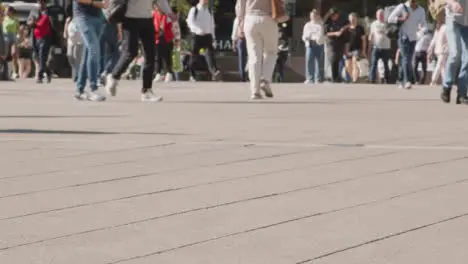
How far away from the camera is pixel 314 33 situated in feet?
93.5

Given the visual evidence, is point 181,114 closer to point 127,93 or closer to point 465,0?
point 465,0

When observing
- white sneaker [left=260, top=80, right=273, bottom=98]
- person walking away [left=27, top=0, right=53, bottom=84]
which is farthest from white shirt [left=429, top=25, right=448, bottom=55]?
white sneaker [left=260, top=80, right=273, bottom=98]

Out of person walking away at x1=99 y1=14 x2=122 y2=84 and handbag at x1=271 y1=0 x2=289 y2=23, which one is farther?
person walking away at x1=99 y1=14 x2=122 y2=84

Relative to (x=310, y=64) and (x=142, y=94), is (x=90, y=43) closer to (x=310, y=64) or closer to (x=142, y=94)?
(x=142, y=94)

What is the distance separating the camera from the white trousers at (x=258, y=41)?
679 inches

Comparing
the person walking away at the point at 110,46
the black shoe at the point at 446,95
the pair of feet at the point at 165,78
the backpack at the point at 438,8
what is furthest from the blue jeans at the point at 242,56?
the black shoe at the point at 446,95

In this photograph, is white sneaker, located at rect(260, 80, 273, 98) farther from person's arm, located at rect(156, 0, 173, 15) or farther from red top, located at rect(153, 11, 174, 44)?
red top, located at rect(153, 11, 174, 44)

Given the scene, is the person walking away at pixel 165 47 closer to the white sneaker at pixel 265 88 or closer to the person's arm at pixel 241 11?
the person's arm at pixel 241 11

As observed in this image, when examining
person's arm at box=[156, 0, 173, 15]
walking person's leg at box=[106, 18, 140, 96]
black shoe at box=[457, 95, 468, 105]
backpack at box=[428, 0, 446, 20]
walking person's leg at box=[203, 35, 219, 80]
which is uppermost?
person's arm at box=[156, 0, 173, 15]

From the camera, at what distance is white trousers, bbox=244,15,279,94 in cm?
1723

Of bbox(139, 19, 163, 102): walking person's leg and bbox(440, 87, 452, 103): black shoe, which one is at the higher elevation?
bbox(139, 19, 163, 102): walking person's leg

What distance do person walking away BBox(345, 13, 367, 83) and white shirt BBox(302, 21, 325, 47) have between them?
4.70 ft

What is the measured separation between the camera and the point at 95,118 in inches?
517

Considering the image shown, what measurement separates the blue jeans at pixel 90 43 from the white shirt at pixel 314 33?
1192 centimetres
